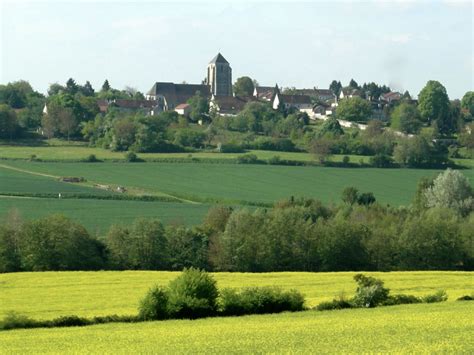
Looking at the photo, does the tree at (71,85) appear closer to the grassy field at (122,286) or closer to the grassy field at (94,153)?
the grassy field at (94,153)

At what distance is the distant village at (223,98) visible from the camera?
144125 mm

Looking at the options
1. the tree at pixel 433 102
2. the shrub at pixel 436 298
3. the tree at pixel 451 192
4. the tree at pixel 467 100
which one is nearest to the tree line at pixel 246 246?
the tree at pixel 451 192

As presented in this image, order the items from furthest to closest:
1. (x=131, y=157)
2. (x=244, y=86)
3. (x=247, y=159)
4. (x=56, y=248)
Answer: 1. (x=244, y=86)
2. (x=247, y=159)
3. (x=131, y=157)
4. (x=56, y=248)

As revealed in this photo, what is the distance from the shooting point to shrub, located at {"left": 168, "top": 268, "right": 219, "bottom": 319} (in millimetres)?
31500

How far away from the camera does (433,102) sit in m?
129

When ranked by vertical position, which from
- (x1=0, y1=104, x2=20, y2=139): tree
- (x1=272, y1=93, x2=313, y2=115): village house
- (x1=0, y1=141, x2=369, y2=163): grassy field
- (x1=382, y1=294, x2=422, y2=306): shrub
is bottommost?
(x1=382, y1=294, x2=422, y2=306): shrub

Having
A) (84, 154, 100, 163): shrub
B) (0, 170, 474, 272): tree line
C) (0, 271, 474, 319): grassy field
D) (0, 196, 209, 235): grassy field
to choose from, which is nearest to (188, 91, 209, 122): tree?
(84, 154, 100, 163): shrub

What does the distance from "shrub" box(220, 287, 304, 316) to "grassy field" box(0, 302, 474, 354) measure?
0.94 m

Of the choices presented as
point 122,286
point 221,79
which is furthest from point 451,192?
point 221,79

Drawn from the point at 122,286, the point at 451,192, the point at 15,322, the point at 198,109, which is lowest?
the point at 122,286

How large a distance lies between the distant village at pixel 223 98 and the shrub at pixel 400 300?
336 feet

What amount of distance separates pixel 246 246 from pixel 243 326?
→ 19.3 metres

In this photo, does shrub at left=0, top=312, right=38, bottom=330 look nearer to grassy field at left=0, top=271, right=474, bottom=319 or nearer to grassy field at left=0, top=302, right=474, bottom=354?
grassy field at left=0, top=302, right=474, bottom=354

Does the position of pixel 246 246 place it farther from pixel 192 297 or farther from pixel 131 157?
pixel 131 157
